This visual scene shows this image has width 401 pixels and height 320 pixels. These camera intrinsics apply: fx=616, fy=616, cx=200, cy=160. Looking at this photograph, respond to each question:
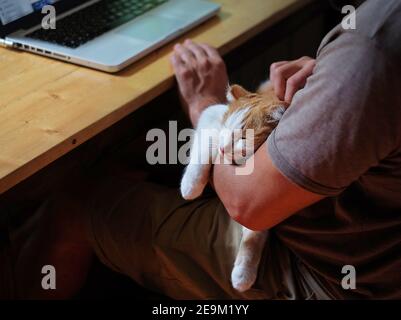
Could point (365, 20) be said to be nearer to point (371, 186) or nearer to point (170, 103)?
point (371, 186)

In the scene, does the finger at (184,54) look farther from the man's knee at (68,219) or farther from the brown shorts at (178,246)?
the man's knee at (68,219)

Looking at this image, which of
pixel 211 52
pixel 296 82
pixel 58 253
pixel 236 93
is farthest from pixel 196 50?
pixel 58 253

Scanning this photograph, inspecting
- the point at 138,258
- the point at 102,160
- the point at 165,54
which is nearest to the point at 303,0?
the point at 165,54

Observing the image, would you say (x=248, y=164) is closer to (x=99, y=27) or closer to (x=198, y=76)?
(x=198, y=76)

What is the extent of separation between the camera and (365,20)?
0.78 m

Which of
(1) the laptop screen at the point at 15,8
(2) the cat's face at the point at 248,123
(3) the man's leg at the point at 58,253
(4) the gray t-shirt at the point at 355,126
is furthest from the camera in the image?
(3) the man's leg at the point at 58,253

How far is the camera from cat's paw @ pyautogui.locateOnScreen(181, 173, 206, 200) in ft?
3.51

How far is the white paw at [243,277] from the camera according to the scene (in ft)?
3.55

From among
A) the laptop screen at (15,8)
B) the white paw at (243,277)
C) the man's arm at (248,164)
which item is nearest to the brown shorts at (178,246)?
the white paw at (243,277)

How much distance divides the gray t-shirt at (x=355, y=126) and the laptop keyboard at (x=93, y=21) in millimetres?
547

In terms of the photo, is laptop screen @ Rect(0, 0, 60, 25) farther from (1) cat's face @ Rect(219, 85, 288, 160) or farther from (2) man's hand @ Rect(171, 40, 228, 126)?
(1) cat's face @ Rect(219, 85, 288, 160)

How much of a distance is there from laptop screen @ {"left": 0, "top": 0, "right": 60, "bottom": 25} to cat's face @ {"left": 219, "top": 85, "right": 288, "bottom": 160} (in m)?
0.48

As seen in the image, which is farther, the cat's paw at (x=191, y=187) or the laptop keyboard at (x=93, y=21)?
the laptop keyboard at (x=93, y=21)

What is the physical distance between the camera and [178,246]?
1159 mm
